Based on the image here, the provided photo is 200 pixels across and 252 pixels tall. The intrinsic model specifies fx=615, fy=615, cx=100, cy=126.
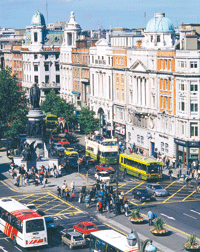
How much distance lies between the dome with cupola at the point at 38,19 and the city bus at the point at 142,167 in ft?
313

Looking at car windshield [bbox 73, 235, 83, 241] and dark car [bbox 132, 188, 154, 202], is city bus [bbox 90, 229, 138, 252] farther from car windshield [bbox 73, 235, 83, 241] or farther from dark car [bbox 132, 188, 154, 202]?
dark car [bbox 132, 188, 154, 202]

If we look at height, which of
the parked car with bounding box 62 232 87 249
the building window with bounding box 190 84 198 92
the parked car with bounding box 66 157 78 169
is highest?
the building window with bounding box 190 84 198 92

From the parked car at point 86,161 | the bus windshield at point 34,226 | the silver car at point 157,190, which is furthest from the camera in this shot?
the parked car at point 86,161

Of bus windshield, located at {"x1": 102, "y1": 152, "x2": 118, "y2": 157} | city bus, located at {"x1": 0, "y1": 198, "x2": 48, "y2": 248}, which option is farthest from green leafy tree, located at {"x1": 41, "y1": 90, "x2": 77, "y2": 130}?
city bus, located at {"x1": 0, "y1": 198, "x2": 48, "y2": 248}

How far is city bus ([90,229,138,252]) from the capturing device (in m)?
48.3

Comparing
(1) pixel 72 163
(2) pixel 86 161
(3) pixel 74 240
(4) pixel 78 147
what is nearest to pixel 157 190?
(1) pixel 72 163

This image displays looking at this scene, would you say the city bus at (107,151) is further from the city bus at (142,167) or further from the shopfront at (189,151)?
the shopfront at (189,151)

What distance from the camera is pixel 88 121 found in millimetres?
129250

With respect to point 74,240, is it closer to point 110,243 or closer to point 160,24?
point 110,243

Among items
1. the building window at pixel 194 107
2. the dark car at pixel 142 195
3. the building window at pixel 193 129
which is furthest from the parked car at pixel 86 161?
the dark car at pixel 142 195

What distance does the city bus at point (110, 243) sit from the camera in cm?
4828

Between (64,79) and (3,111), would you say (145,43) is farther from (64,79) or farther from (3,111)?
(64,79)

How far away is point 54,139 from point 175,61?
36589 millimetres

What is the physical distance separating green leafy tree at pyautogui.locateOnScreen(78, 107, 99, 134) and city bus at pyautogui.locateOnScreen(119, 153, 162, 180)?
32544 mm
